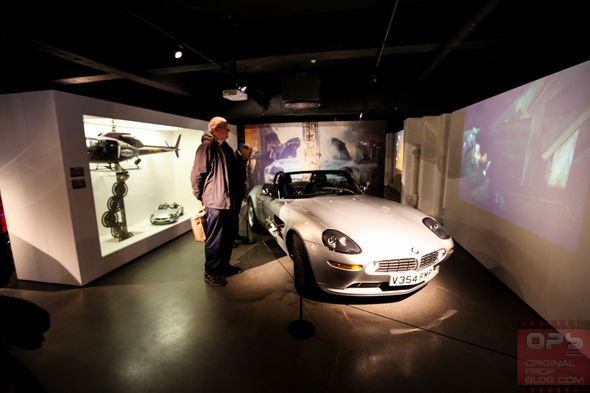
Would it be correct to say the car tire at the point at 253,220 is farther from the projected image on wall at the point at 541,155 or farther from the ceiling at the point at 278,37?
the projected image on wall at the point at 541,155

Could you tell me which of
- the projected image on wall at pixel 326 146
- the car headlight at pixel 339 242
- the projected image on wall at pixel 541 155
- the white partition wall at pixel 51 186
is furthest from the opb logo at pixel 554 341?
the projected image on wall at pixel 326 146

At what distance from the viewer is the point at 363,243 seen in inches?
95.7

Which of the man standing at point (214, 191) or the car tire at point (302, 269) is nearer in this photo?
the car tire at point (302, 269)

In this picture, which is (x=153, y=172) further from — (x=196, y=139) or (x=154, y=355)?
(x=154, y=355)

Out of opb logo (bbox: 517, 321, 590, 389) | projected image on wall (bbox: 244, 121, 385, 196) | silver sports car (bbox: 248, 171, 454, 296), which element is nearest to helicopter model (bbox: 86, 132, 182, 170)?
silver sports car (bbox: 248, 171, 454, 296)

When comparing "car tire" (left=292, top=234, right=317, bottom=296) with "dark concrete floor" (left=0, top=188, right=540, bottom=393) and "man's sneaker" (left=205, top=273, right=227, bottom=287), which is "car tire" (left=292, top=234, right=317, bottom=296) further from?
"man's sneaker" (left=205, top=273, right=227, bottom=287)

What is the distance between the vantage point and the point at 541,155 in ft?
8.16

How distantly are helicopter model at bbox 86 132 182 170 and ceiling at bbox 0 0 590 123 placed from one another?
45.5 inches

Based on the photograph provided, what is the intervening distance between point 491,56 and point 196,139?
6.08m

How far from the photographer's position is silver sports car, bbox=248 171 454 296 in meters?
2.38

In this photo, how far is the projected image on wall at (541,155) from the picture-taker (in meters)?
2.09

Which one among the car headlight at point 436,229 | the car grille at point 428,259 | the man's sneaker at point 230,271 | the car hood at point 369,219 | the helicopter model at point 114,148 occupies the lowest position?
the man's sneaker at point 230,271

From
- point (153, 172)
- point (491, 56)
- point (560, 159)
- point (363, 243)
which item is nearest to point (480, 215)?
point (560, 159)

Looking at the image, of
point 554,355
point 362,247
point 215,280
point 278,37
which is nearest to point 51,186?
point 215,280
